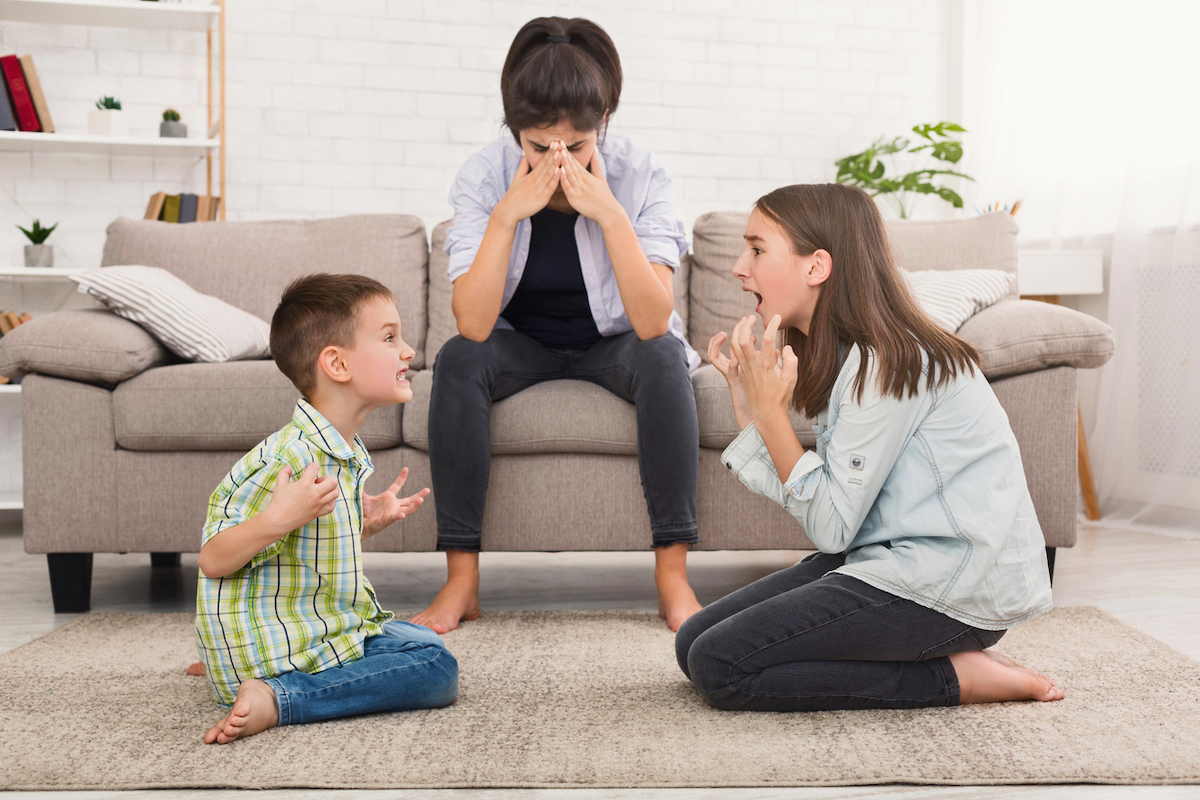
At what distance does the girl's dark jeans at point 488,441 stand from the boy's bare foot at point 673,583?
0.9 inches

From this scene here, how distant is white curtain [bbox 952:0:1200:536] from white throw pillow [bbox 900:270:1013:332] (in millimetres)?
901

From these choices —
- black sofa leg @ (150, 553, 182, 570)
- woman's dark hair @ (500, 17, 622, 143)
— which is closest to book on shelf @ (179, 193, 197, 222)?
black sofa leg @ (150, 553, 182, 570)

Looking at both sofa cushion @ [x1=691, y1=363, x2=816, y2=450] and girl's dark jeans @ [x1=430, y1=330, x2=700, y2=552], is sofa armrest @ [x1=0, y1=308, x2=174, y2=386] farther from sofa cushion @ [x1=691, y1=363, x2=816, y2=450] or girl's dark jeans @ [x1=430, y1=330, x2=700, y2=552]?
sofa cushion @ [x1=691, y1=363, x2=816, y2=450]

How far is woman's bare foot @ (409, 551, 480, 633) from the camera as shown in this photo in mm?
1710

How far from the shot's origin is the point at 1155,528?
9.36 feet

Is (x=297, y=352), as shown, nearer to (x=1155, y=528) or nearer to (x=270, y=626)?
(x=270, y=626)

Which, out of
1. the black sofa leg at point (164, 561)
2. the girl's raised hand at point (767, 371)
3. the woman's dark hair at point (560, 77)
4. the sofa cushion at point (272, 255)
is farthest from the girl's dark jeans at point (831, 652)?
the black sofa leg at point (164, 561)

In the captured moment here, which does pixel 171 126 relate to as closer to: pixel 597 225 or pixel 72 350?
pixel 72 350

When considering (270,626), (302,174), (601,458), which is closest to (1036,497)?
(601,458)

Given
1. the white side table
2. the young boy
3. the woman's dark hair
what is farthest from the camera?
the white side table

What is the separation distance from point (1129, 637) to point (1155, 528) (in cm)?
146

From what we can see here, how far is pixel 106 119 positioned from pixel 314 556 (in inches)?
101

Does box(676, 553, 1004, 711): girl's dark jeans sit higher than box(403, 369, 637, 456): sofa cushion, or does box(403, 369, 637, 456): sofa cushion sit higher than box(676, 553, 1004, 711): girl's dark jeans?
box(403, 369, 637, 456): sofa cushion

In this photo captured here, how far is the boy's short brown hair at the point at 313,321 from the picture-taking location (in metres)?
1.27
